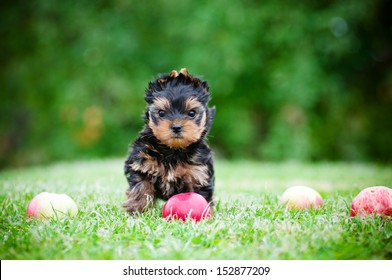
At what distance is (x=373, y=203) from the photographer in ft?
14.4

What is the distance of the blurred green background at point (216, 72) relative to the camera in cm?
1462

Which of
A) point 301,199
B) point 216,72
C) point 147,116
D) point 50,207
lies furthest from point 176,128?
point 216,72

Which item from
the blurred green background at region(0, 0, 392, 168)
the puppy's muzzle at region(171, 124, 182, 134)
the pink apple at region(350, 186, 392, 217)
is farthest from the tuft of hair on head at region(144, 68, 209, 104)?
the blurred green background at region(0, 0, 392, 168)

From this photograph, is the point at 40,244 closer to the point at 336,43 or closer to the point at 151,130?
the point at 151,130

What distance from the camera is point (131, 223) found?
4133 millimetres

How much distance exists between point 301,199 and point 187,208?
1.38 meters

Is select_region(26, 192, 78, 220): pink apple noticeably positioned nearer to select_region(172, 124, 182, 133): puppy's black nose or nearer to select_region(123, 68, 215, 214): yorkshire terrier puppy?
select_region(123, 68, 215, 214): yorkshire terrier puppy

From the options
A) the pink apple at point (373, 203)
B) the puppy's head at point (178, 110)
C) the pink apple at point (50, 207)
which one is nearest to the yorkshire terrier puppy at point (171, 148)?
the puppy's head at point (178, 110)

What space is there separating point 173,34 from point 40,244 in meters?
13.6

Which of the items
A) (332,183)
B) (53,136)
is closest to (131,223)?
(332,183)

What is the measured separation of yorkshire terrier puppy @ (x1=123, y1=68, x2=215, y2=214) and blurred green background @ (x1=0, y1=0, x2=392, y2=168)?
32.7ft

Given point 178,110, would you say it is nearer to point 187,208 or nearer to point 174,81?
point 174,81
